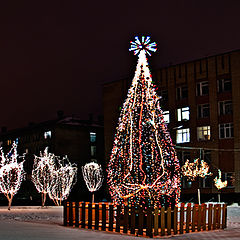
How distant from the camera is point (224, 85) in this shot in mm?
52094

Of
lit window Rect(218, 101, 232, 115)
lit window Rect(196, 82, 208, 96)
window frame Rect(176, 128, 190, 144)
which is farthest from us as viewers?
window frame Rect(176, 128, 190, 144)

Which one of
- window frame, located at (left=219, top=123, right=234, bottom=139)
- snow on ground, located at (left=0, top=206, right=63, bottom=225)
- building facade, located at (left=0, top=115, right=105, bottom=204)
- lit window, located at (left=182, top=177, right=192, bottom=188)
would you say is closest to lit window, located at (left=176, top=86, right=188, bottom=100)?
window frame, located at (left=219, top=123, right=234, bottom=139)

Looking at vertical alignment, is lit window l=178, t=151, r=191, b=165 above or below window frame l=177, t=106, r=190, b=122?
below

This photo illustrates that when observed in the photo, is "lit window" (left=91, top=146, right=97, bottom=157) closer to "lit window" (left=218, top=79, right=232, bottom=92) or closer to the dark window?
the dark window

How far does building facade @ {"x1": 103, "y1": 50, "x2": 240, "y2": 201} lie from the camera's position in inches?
1989

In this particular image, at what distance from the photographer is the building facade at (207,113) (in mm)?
50531

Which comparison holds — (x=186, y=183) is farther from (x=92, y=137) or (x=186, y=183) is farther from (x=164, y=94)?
(x=92, y=137)

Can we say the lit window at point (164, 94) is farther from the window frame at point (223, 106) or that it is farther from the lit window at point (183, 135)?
the window frame at point (223, 106)

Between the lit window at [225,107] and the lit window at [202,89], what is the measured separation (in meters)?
2.54

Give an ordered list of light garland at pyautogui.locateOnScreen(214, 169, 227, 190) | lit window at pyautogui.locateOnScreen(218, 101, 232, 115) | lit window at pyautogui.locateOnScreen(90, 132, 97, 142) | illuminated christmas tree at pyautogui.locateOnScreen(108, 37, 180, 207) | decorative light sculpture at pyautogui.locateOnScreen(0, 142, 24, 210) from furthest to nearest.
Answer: lit window at pyautogui.locateOnScreen(90, 132, 97, 142)
lit window at pyautogui.locateOnScreen(218, 101, 232, 115)
light garland at pyautogui.locateOnScreen(214, 169, 227, 190)
decorative light sculpture at pyautogui.locateOnScreen(0, 142, 24, 210)
illuminated christmas tree at pyautogui.locateOnScreen(108, 37, 180, 207)

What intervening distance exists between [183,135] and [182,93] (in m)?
→ 5.14

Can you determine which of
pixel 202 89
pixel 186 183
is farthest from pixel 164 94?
pixel 186 183

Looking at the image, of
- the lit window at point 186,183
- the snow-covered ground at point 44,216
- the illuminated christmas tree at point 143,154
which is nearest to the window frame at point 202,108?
the lit window at point 186,183

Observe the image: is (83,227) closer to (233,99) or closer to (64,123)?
(233,99)
